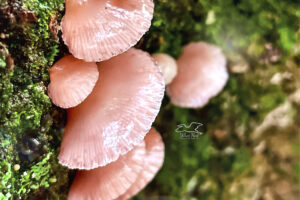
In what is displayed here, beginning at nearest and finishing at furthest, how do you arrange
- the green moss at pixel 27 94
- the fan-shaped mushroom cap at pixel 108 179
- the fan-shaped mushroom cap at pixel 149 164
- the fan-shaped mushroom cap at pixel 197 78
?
1. the green moss at pixel 27 94
2. the fan-shaped mushroom cap at pixel 108 179
3. the fan-shaped mushroom cap at pixel 149 164
4. the fan-shaped mushroom cap at pixel 197 78

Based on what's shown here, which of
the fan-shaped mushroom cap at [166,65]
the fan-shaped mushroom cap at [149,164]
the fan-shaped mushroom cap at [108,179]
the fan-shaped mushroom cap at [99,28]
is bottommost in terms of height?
the fan-shaped mushroom cap at [149,164]

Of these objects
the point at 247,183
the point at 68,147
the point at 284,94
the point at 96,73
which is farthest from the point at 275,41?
the point at 68,147

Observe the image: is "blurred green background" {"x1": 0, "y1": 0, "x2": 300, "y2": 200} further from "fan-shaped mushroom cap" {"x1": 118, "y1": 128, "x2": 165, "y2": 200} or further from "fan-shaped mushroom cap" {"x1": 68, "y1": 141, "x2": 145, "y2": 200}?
"fan-shaped mushroom cap" {"x1": 118, "y1": 128, "x2": 165, "y2": 200}

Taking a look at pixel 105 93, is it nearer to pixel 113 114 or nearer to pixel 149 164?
pixel 113 114

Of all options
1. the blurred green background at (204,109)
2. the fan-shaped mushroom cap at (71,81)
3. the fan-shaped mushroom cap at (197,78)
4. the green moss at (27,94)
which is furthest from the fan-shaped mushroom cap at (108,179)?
the fan-shaped mushroom cap at (197,78)

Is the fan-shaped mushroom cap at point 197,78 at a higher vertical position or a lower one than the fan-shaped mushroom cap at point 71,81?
lower

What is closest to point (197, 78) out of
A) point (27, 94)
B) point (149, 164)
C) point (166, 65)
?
point (166, 65)

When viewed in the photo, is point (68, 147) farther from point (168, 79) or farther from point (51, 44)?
point (168, 79)

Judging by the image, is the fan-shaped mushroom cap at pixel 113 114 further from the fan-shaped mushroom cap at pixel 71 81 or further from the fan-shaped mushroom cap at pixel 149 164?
the fan-shaped mushroom cap at pixel 149 164

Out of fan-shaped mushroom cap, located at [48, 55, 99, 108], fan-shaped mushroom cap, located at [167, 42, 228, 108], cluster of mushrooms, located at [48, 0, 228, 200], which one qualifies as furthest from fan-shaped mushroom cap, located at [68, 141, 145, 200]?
fan-shaped mushroom cap, located at [167, 42, 228, 108]
